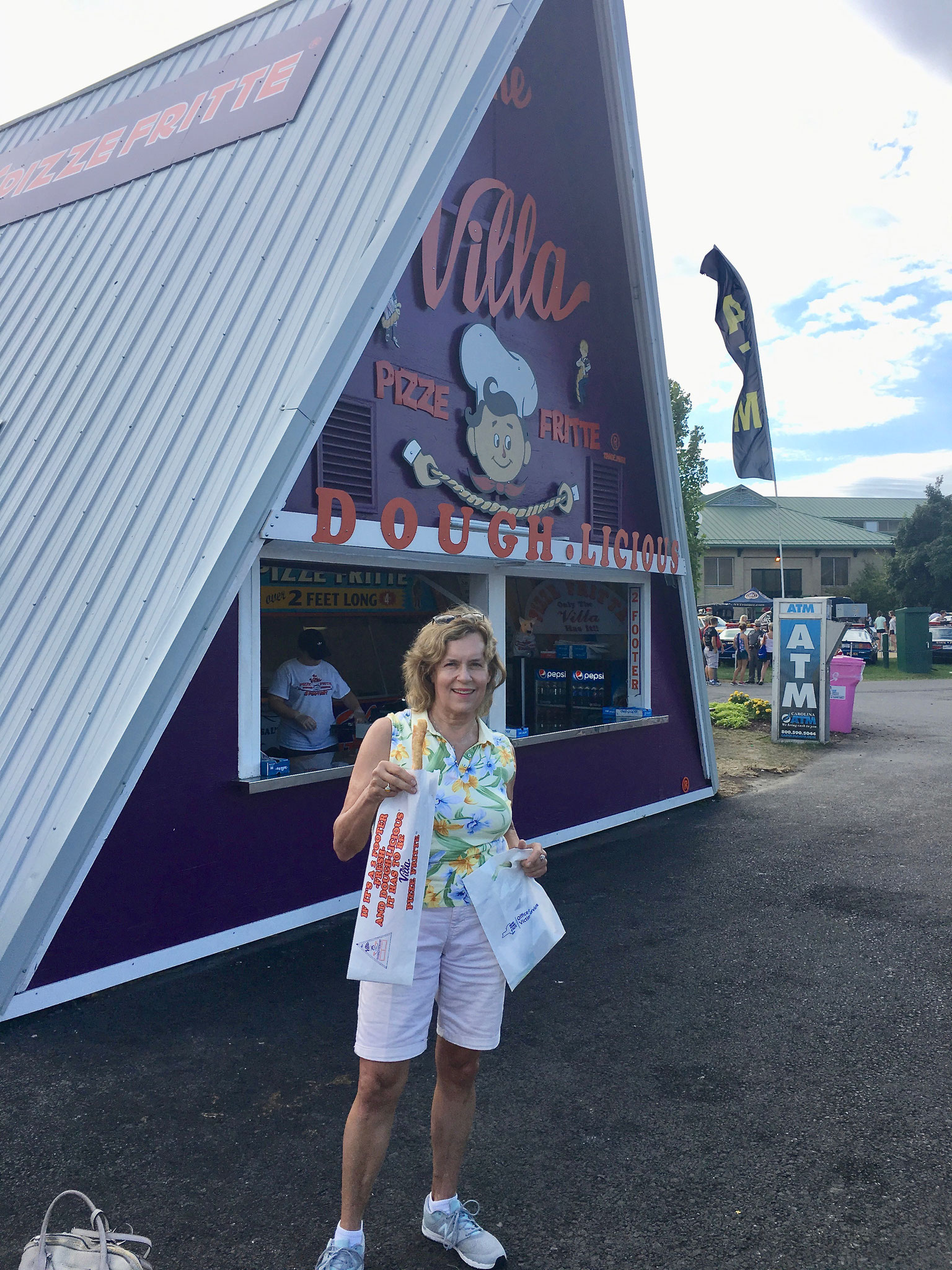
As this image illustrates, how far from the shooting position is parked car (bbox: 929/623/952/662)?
105ft

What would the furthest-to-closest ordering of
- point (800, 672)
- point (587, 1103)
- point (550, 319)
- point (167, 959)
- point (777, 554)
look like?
1. point (777, 554)
2. point (800, 672)
3. point (550, 319)
4. point (167, 959)
5. point (587, 1103)

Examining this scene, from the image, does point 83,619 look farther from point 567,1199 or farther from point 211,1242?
point 567,1199

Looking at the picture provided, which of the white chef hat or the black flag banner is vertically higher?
the black flag banner

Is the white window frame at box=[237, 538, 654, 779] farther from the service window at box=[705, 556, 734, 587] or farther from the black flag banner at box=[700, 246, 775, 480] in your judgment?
the service window at box=[705, 556, 734, 587]

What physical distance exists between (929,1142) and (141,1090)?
312 centimetres

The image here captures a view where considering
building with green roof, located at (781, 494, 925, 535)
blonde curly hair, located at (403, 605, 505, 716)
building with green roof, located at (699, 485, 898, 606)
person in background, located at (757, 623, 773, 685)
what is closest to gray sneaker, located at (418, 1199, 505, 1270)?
blonde curly hair, located at (403, 605, 505, 716)

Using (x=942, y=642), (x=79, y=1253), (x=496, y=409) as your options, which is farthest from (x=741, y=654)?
(x=79, y=1253)

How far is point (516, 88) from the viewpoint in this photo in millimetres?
7523

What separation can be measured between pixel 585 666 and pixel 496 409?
305cm

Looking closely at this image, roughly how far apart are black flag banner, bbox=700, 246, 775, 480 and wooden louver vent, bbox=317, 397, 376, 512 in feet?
22.2

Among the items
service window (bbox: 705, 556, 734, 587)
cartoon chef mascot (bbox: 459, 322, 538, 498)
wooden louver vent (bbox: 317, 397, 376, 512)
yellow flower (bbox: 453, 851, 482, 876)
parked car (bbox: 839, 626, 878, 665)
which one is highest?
service window (bbox: 705, 556, 734, 587)

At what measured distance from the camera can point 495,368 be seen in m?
7.40

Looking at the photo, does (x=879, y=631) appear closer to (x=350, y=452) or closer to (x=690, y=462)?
(x=690, y=462)

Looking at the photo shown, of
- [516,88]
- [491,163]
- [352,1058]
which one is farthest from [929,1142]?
[516,88]
